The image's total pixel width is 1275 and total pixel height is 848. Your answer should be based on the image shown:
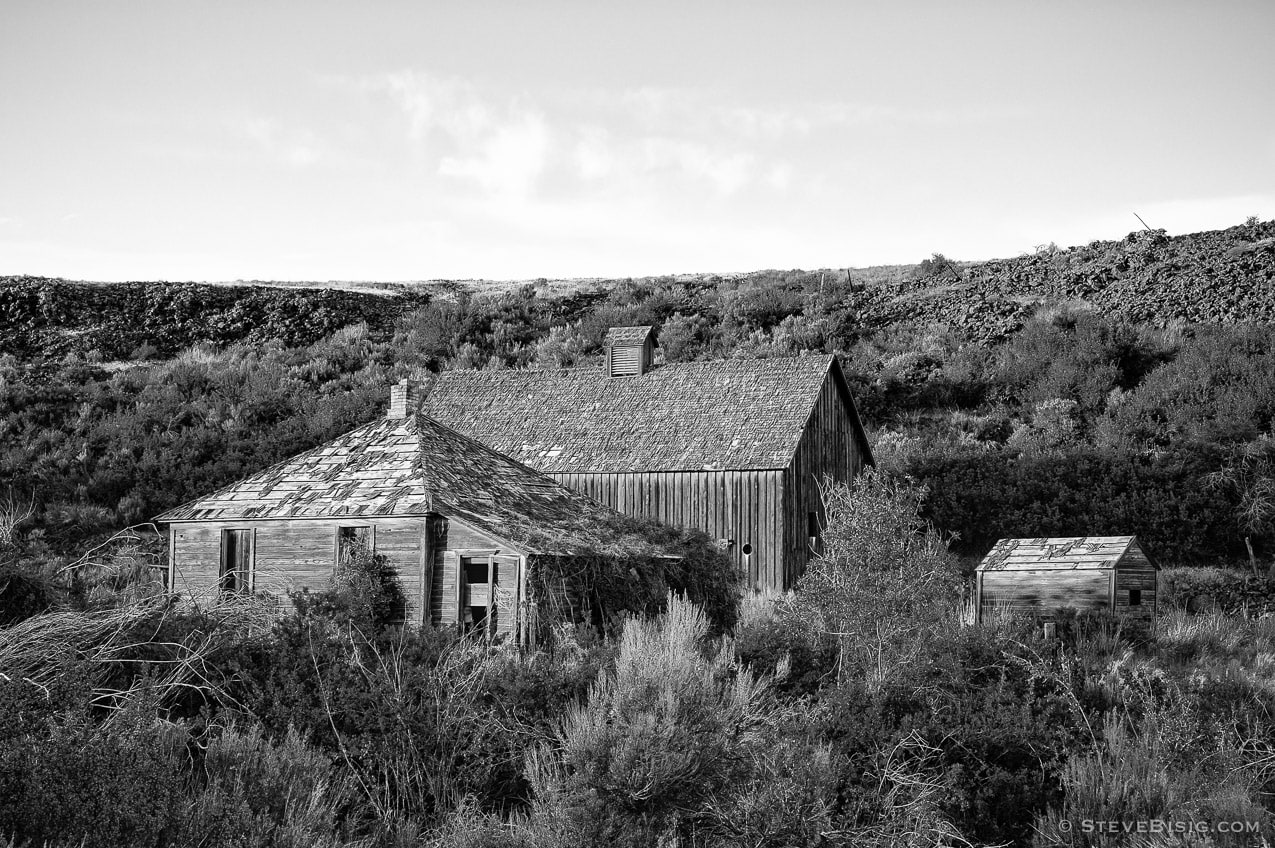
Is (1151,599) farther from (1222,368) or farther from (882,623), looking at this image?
(1222,368)

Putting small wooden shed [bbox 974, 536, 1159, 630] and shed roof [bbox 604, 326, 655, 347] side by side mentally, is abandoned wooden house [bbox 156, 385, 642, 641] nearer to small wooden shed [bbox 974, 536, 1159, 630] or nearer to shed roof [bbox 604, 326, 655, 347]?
small wooden shed [bbox 974, 536, 1159, 630]

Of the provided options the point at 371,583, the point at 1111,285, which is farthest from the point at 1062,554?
the point at 1111,285

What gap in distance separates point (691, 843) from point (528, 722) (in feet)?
8.24

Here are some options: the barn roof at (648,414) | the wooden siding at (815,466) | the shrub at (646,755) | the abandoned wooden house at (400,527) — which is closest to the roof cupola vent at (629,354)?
the barn roof at (648,414)

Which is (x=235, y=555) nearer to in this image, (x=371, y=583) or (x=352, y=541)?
(x=352, y=541)

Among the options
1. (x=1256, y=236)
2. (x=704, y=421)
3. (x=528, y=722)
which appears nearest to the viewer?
(x=528, y=722)

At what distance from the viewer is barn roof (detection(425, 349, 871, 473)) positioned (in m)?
26.9

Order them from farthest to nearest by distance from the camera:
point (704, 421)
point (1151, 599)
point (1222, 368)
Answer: point (1222, 368)
point (704, 421)
point (1151, 599)

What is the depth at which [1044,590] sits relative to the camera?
67.3 feet

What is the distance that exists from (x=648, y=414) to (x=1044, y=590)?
35.6ft

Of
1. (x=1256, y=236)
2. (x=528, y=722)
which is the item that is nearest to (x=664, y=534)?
(x=528, y=722)

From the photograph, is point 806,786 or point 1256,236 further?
point 1256,236

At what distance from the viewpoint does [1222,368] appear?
33.9m

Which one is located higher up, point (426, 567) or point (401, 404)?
point (401, 404)
